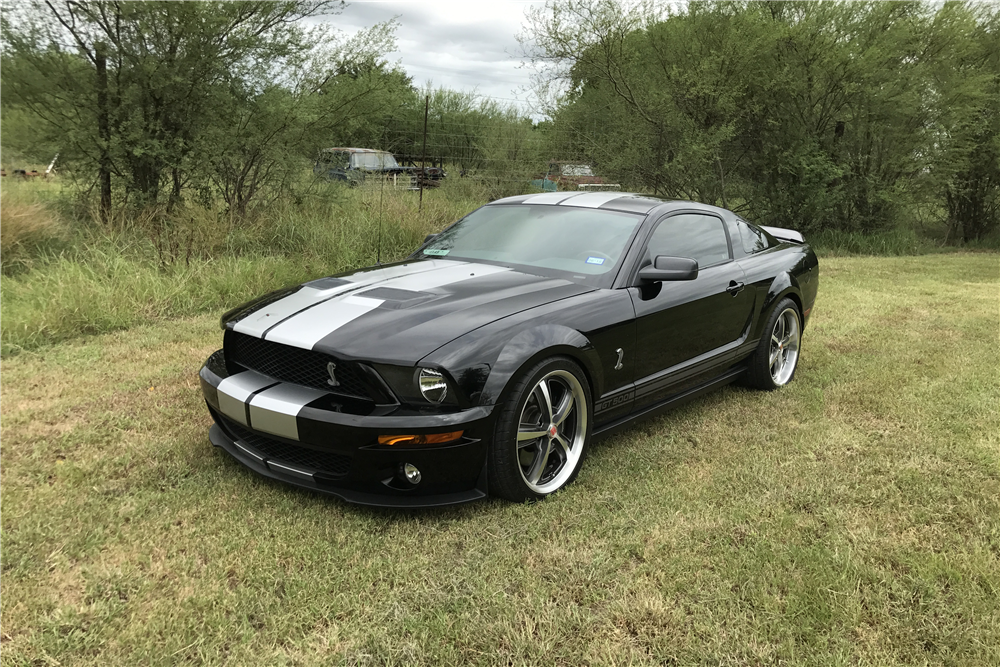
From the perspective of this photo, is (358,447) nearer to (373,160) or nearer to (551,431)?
(551,431)

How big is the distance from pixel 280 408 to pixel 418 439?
590 millimetres

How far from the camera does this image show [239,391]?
2.77 m

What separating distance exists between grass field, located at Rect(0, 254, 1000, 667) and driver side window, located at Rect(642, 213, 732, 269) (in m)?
1.00

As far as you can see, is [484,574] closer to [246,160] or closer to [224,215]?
[224,215]

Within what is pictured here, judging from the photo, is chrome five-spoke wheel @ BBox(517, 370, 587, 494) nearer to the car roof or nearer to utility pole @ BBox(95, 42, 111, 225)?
the car roof

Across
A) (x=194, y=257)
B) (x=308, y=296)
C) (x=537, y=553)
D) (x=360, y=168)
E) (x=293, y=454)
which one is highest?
(x=360, y=168)

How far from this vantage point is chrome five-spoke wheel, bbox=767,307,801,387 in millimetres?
4582

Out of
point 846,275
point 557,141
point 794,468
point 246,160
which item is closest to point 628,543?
point 794,468

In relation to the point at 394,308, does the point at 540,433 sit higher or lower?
lower

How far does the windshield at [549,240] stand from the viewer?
345 centimetres

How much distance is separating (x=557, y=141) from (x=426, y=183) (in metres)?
3.83

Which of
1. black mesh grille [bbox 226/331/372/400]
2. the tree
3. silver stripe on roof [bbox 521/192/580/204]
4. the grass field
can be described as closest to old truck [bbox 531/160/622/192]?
the tree

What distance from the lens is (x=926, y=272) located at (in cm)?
1009

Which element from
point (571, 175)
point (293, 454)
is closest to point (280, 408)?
point (293, 454)
